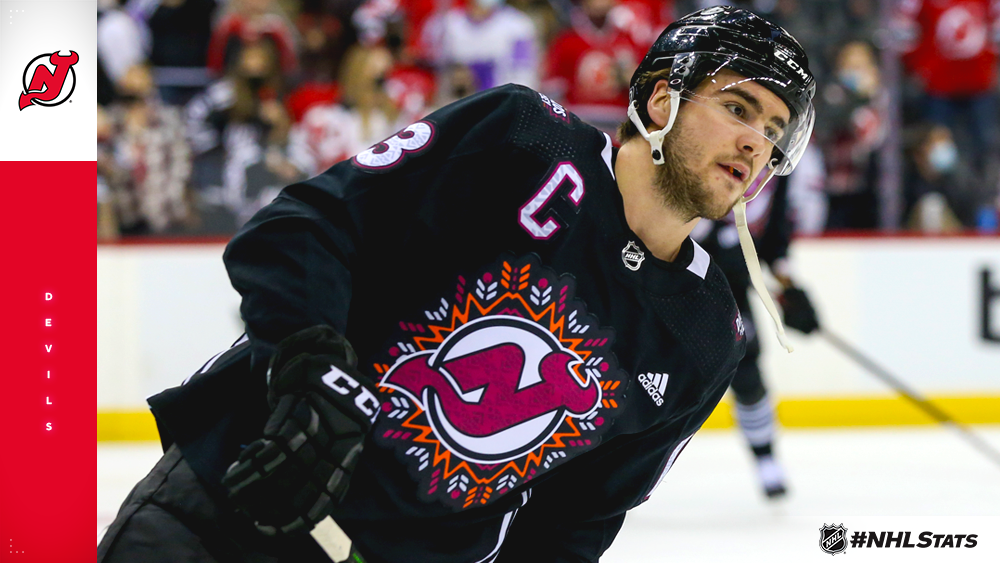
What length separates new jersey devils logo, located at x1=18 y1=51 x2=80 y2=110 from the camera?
110 centimetres

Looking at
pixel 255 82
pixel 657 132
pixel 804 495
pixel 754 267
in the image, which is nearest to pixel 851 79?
pixel 804 495

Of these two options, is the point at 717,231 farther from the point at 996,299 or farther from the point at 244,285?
the point at 244,285

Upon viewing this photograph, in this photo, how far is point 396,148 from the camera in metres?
1.29

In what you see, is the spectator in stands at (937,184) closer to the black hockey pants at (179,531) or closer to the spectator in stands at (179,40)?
the spectator in stands at (179,40)

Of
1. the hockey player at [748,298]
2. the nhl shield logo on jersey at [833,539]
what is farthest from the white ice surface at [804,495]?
the hockey player at [748,298]

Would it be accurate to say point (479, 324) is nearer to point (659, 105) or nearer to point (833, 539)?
point (659, 105)

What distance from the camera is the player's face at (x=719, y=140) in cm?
148

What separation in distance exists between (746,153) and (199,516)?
0.83m

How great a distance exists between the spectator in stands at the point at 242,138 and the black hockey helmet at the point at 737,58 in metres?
3.77

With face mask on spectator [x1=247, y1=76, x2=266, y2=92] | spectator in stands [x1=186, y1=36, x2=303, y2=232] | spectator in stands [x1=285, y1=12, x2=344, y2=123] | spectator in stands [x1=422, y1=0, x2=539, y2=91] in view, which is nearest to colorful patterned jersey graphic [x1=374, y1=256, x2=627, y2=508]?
spectator in stands [x1=186, y1=36, x2=303, y2=232]

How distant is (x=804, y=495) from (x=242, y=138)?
10.2 ft

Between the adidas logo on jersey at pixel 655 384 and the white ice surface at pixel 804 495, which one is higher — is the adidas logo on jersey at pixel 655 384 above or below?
above

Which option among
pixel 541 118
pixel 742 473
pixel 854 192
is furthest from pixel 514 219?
pixel 854 192

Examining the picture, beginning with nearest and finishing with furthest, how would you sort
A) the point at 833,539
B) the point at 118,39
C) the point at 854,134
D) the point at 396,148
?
the point at 396,148, the point at 833,539, the point at 854,134, the point at 118,39
